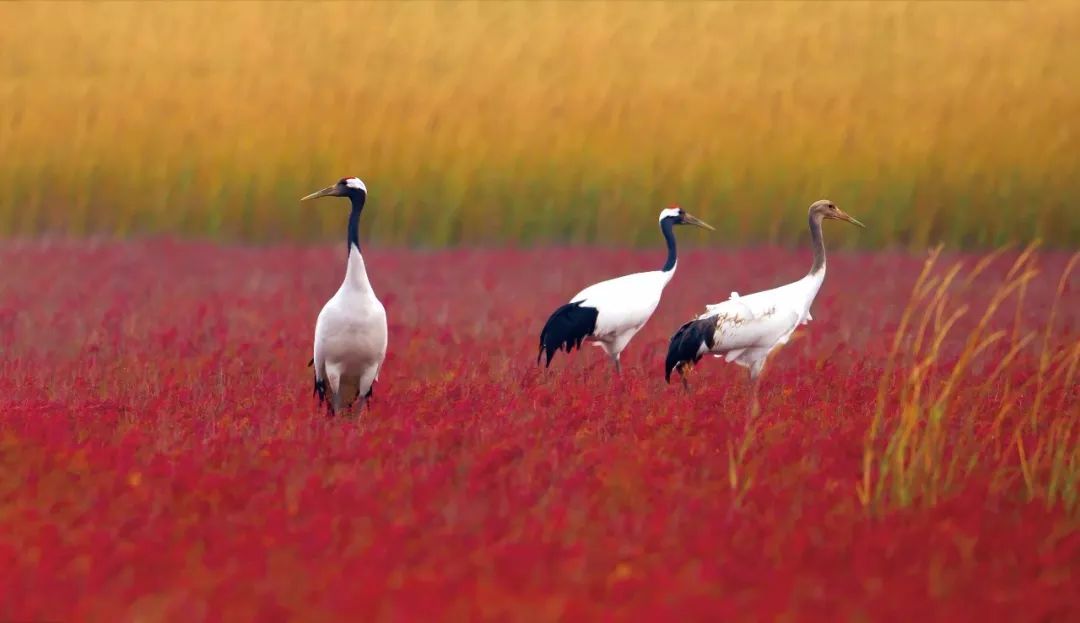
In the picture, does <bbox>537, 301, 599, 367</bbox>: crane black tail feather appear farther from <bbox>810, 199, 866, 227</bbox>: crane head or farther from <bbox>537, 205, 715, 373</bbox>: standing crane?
<bbox>810, 199, 866, 227</bbox>: crane head

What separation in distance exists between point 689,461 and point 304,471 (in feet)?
5.30

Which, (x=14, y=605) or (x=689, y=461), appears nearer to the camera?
(x=14, y=605)

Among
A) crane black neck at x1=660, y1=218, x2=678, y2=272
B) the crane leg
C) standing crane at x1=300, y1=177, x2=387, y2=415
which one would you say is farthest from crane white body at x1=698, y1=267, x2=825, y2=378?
standing crane at x1=300, y1=177, x2=387, y2=415

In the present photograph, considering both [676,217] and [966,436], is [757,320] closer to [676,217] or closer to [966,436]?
[676,217]

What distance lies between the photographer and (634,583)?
17.1ft

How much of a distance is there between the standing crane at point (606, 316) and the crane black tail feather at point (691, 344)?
0.86 meters

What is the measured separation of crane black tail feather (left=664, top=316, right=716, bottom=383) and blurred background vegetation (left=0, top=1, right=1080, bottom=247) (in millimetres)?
10069

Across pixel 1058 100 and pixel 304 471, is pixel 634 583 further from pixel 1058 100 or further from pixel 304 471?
pixel 1058 100

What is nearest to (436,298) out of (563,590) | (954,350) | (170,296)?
(170,296)

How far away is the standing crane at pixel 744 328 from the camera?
10312 millimetres

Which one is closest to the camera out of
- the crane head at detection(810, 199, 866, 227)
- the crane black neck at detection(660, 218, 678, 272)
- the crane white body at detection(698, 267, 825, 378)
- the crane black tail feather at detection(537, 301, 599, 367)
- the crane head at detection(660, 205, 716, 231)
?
the crane white body at detection(698, 267, 825, 378)

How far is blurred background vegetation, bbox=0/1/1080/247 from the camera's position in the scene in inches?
836

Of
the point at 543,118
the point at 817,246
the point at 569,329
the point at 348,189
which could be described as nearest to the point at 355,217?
the point at 348,189

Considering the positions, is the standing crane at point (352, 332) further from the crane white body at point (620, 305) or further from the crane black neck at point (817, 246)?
the crane black neck at point (817, 246)
